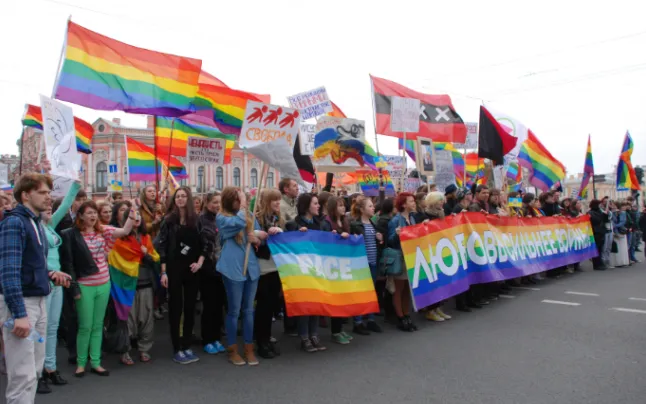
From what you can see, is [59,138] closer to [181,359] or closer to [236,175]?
[181,359]

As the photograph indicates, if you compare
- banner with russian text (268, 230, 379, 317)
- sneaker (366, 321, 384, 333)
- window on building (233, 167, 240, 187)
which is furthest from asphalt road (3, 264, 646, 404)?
window on building (233, 167, 240, 187)

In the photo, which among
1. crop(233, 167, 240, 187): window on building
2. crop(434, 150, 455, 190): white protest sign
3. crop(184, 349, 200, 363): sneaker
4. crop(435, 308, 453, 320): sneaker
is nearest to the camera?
crop(184, 349, 200, 363): sneaker

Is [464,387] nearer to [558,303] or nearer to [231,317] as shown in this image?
[231,317]

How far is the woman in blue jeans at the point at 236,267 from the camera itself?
559 centimetres

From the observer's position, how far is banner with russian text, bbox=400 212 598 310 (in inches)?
284

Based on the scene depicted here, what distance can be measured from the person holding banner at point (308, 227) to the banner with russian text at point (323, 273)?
0.57 ft

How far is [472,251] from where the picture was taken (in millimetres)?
8219

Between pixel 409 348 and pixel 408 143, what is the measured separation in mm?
10597

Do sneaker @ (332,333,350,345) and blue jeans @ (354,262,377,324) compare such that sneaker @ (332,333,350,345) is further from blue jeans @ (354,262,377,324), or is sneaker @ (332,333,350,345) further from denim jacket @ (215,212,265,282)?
denim jacket @ (215,212,265,282)

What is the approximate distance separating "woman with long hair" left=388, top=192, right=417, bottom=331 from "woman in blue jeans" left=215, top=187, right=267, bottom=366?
224cm

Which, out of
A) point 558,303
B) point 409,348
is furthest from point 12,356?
point 558,303

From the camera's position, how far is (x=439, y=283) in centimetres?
744

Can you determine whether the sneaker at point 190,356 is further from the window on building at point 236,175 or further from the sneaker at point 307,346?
the window on building at point 236,175

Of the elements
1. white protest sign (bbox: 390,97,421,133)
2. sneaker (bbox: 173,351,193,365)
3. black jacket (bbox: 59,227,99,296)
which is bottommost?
sneaker (bbox: 173,351,193,365)
